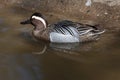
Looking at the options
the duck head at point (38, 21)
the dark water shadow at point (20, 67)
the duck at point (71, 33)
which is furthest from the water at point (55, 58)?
the duck head at point (38, 21)

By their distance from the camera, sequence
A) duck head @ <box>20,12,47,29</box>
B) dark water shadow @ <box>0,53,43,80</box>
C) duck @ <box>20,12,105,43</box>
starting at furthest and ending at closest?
duck head @ <box>20,12,47,29</box>, duck @ <box>20,12,105,43</box>, dark water shadow @ <box>0,53,43,80</box>

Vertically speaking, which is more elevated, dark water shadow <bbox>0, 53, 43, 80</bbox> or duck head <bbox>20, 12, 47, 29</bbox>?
duck head <bbox>20, 12, 47, 29</bbox>

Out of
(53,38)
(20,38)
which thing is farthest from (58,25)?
(20,38)

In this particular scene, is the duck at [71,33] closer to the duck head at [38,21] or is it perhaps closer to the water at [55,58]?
the water at [55,58]

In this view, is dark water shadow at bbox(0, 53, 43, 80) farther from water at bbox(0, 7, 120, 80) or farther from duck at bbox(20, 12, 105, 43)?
duck at bbox(20, 12, 105, 43)

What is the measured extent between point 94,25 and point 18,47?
2229 millimetres

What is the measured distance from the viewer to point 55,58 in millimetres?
8156

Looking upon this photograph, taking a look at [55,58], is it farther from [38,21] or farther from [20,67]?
[38,21]

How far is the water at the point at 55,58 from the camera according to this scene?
7434 mm

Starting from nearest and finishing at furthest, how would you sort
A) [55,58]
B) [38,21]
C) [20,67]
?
[20,67]
[55,58]
[38,21]

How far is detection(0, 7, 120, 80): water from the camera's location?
7.43 metres

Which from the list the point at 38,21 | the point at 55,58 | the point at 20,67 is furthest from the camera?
the point at 38,21

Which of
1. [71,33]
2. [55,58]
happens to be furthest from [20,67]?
[71,33]

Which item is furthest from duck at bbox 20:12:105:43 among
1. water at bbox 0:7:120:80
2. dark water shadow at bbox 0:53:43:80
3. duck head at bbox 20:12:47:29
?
dark water shadow at bbox 0:53:43:80
